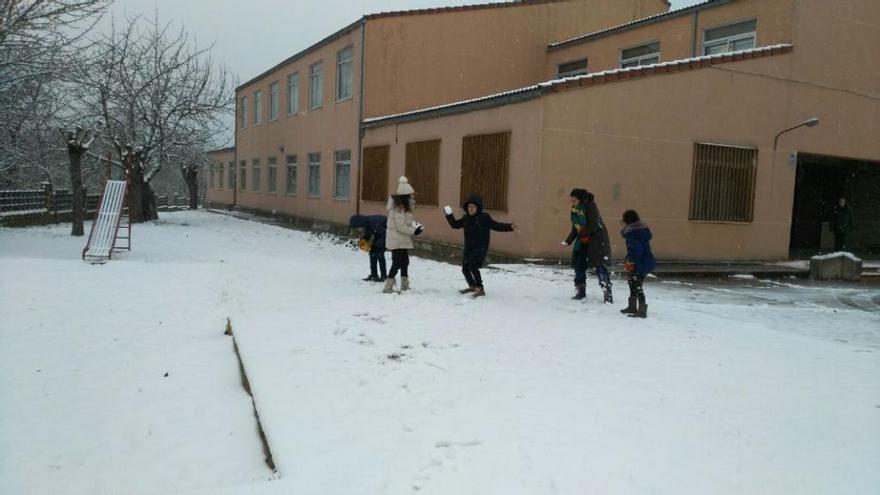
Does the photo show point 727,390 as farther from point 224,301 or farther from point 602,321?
point 224,301

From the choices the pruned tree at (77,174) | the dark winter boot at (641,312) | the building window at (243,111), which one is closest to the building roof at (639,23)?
the dark winter boot at (641,312)

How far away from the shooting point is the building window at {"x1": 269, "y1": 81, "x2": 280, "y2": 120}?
29.5m

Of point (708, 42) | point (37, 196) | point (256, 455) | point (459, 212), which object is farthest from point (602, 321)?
point (37, 196)

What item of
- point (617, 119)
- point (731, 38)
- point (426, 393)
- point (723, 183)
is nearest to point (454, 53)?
point (731, 38)

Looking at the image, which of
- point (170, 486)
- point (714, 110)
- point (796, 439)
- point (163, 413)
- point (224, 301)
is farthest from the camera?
point (714, 110)

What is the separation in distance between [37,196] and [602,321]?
20516 mm

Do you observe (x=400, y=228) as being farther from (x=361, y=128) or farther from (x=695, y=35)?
(x=695, y=35)

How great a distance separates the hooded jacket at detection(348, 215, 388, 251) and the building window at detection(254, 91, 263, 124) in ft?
77.4

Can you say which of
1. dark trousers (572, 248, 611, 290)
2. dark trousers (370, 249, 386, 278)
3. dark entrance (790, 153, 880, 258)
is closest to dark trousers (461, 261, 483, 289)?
dark trousers (572, 248, 611, 290)

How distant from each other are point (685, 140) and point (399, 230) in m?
8.45

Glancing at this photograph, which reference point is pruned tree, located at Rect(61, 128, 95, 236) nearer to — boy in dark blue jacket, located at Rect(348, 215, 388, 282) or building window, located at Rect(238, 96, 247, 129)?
boy in dark blue jacket, located at Rect(348, 215, 388, 282)

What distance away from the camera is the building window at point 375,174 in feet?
62.1

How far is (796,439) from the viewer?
4203 millimetres

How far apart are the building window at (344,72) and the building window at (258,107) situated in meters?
10.9
